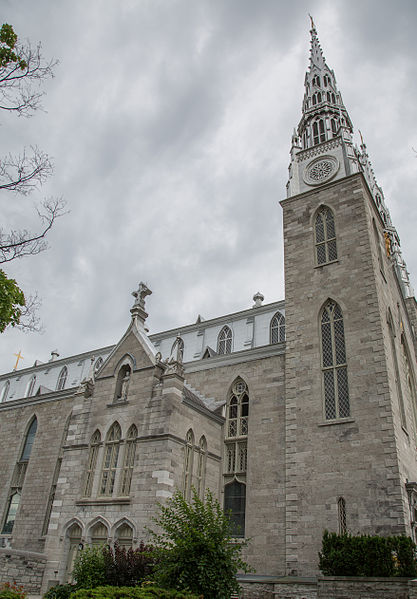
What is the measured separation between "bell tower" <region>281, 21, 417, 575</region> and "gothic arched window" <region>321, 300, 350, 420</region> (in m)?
0.05

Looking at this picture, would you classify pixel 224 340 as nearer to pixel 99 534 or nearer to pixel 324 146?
pixel 324 146

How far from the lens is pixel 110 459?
2100 cm

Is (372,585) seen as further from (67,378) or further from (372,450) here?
(67,378)

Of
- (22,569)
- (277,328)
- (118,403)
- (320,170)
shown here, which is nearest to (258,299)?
(277,328)

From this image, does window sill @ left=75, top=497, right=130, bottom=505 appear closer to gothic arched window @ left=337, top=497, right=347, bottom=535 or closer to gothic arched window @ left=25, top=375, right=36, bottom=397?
gothic arched window @ left=337, top=497, right=347, bottom=535

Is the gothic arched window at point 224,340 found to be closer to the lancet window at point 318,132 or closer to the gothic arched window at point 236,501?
the gothic arched window at point 236,501

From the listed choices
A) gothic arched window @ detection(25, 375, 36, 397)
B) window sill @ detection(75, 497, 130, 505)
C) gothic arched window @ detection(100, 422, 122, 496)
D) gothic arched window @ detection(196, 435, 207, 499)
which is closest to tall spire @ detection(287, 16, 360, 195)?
gothic arched window @ detection(196, 435, 207, 499)

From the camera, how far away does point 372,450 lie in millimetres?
18406

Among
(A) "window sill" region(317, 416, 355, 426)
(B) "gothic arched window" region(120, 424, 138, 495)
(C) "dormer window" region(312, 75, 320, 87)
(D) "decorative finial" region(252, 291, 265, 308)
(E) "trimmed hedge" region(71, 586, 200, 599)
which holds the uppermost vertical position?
(C) "dormer window" region(312, 75, 320, 87)

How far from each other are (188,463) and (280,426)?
4641 mm

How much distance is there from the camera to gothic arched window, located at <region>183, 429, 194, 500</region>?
20.2 meters

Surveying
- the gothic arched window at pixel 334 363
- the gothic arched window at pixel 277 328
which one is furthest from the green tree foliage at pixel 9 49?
the gothic arched window at pixel 277 328

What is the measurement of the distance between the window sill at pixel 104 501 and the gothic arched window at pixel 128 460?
44cm

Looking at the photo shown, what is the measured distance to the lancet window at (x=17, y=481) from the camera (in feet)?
91.1
